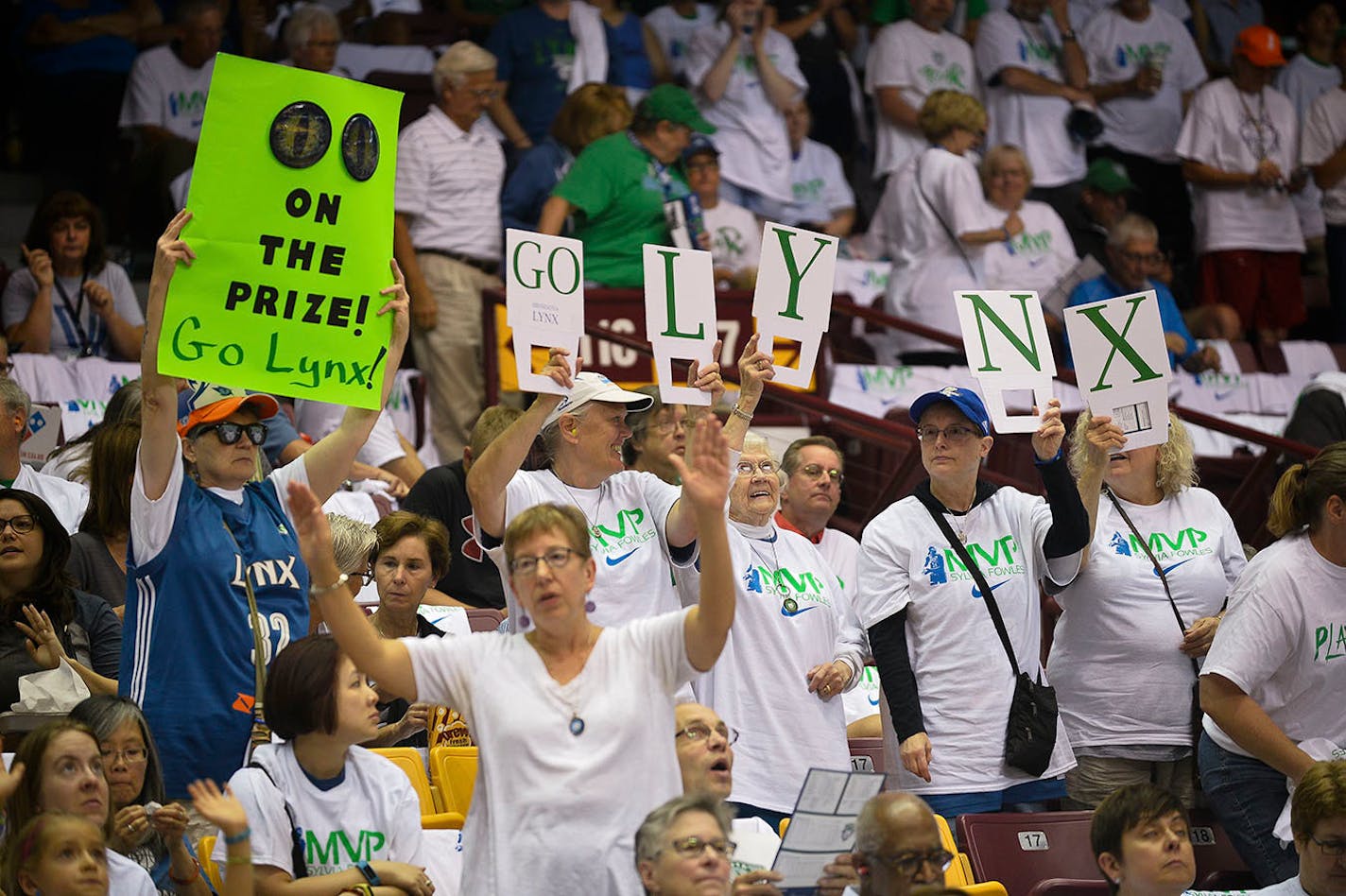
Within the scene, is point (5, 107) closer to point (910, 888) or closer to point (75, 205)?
point (75, 205)

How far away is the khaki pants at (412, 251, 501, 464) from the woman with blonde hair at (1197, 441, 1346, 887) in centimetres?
513

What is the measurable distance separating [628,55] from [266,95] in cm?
686

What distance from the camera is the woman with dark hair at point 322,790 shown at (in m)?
4.48

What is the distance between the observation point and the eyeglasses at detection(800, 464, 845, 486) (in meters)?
6.88

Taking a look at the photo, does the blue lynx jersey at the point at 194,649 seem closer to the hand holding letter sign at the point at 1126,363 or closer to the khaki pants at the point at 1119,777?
the khaki pants at the point at 1119,777

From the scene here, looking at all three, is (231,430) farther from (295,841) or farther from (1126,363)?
(1126,363)

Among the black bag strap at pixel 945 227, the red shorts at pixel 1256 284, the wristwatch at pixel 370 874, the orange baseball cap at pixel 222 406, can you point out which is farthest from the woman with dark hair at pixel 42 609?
the red shorts at pixel 1256 284

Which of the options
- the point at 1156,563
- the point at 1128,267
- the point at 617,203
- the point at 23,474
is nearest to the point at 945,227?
the point at 1128,267

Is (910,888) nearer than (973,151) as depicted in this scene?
Yes

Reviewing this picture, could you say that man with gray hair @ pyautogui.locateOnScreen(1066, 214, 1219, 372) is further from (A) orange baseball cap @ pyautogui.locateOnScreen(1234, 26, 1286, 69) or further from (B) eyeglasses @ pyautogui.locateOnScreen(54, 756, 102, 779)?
(B) eyeglasses @ pyautogui.locateOnScreen(54, 756, 102, 779)

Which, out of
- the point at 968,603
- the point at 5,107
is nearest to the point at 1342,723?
the point at 968,603

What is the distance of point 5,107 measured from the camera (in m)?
12.1

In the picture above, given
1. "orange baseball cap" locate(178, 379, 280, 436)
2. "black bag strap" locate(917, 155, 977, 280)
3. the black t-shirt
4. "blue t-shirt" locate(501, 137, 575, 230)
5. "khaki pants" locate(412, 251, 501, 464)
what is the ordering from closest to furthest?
1. "orange baseball cap" locate(178, 379, 280, 436)
2. the black t-shirt
3. "khaki pants" locate(412, 251, 501, 464)
4. "blue t-shirt" locate(501, 137, 575, 230)
5. "black bag strap" locate(917, 155, 977, 280)

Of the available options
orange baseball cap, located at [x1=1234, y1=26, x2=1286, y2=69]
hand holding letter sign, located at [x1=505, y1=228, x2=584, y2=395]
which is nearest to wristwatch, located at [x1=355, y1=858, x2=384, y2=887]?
hand holding letter sign, located at [x1=505, y1=228, x2=584, y2=395]
